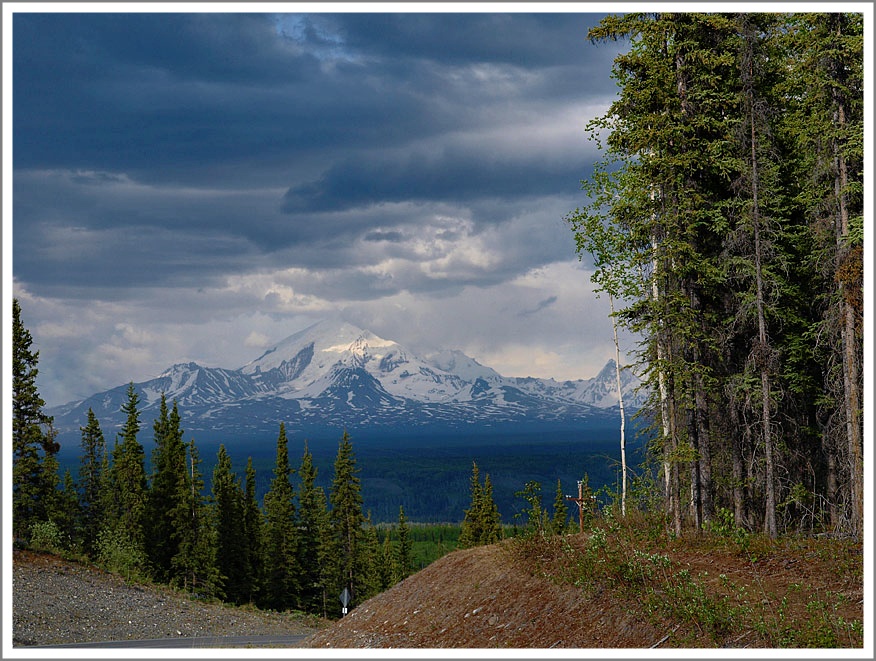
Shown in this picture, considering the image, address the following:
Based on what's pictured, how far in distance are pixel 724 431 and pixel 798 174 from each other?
6920 mm

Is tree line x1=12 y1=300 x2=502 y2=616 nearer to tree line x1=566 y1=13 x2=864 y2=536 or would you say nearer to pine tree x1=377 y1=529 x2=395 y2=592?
pine tree x1=377 y1=529 x2=395 y2=592

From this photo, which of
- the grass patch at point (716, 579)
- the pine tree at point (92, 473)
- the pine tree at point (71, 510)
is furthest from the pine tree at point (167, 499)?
the grass patch at point (716, 579)

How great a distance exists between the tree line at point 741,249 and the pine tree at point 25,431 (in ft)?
85.8

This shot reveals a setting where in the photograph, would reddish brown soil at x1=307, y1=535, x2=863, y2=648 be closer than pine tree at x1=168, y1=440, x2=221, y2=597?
Yes

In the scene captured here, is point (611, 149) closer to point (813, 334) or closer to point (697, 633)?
point (813, 334)

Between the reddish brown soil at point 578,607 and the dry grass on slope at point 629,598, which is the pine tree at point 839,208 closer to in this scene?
the dry grass on slope at point 629,598

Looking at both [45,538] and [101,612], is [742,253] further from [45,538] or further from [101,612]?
[45,538]

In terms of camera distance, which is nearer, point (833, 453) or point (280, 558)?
point (833, 453)

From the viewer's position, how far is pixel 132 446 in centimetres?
5131

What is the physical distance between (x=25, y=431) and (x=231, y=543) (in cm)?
1902

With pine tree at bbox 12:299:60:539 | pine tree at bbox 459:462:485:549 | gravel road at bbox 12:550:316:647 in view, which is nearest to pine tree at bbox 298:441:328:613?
pine tree at bbox 459:462:485:549

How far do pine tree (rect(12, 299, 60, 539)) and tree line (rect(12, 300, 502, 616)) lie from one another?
13 centimetres

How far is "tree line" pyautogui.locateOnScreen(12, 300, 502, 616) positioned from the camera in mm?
46875

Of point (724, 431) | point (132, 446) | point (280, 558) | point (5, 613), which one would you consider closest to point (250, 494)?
point (280, 558)
